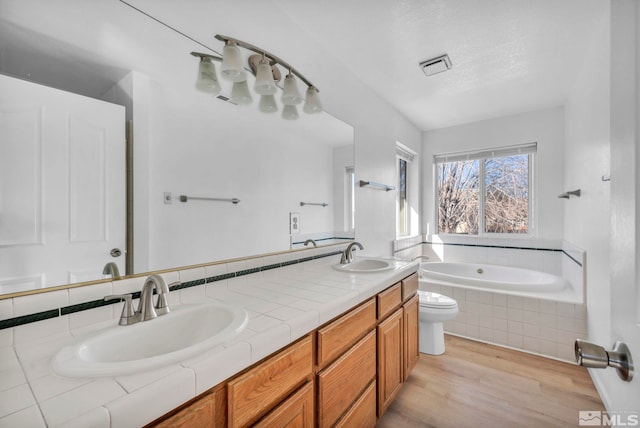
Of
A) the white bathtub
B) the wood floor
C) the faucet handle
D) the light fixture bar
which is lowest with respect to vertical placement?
the wood floor

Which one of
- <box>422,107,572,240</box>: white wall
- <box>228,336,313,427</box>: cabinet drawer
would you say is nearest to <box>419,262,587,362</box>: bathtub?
<box>422,107,572,240</box>: white wall

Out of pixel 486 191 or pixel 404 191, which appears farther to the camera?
pixel 404 191

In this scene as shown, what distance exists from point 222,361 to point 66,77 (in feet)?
3.29

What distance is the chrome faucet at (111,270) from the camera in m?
0.95

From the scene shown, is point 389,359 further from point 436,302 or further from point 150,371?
point 150,371

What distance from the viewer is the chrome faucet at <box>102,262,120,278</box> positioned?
0.95 m

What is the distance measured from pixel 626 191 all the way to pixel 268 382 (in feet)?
3.01

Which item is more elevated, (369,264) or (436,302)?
(369,264)

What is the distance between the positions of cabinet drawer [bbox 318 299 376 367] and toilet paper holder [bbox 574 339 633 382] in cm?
72

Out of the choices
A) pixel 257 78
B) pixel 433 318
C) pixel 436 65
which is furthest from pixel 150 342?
pixel 436 65

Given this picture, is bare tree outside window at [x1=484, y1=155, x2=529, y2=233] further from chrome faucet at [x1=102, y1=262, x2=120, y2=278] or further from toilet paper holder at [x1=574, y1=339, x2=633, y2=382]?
chrome faucet at [x1=102, y1=262, x2=120, y2=278]

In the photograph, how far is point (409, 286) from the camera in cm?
181

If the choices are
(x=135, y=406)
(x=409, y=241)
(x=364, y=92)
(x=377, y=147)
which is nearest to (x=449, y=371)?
(x=409, y=241)

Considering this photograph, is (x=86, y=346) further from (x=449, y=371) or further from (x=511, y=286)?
(x=511, y=286)
